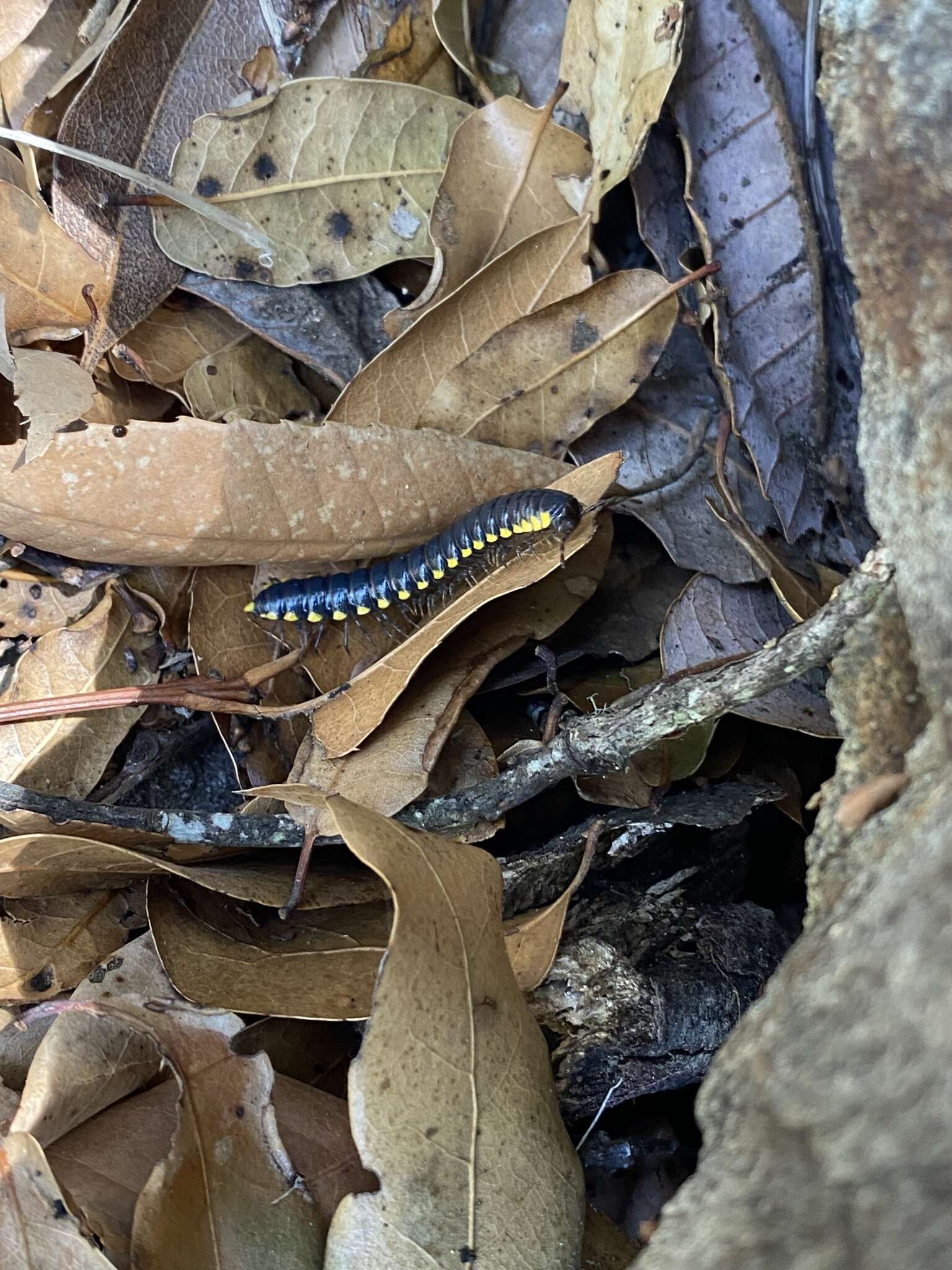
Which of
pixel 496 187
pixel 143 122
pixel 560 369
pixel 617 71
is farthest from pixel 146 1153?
pixel 617 71

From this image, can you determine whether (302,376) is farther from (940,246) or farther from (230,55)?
(940,246)

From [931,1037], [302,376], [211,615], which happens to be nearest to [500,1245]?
[931,1037]

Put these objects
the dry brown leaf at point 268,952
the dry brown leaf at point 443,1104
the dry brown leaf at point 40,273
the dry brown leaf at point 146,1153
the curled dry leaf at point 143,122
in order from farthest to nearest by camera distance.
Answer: the curled dry leaf at point 143,122 → the dry brown leaf at point 40,273 → the dry brown leaf at point 268,952 → the dry brown leaf at point 146,1153 → the dry brown leaf at point 443,1104

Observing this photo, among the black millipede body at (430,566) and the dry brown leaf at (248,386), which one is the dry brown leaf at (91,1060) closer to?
the black millipede body at (430,566)

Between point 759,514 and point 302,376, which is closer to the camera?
point 759,514

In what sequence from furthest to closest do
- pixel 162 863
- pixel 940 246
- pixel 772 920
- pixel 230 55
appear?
pixel 230 55 < pixel 772 920 < pixel 162 863 < pixel 940 246

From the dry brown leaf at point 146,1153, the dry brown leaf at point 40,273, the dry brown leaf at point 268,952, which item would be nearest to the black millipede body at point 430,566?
the dry brown leaf at point 268,952

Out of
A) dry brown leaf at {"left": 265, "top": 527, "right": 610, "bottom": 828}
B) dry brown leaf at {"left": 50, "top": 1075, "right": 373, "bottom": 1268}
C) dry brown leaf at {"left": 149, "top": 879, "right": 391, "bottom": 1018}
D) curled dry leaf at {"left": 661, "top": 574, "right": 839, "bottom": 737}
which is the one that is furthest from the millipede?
dry brown leaf at {"left": 50, "top": 1075, "right": 373, "bottom": 1268}

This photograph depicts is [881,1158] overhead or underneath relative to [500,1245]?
overhead
